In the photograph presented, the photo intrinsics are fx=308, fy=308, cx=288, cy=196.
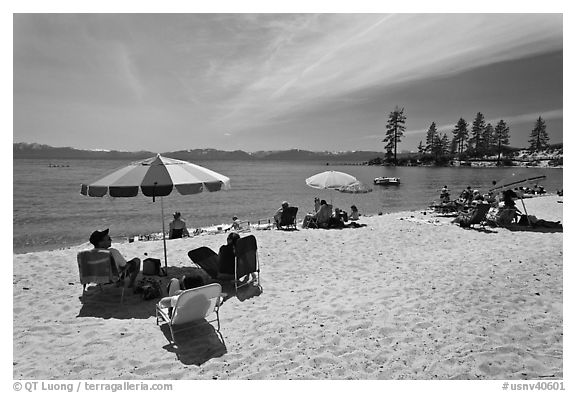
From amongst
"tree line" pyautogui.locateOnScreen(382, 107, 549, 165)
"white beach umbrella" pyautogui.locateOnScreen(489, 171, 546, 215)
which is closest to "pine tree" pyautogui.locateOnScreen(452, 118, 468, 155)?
"tree line" pyautogui.locateOnScreen(382, 107, 549, 165)

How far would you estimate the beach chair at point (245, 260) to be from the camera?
17.0 ft

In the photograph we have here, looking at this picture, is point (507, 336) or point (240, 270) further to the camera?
point (240, 270)

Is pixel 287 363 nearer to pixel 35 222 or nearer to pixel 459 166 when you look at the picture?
pixel 35 222

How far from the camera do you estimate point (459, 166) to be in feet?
274

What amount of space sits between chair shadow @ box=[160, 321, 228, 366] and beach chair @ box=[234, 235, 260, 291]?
4.07ft

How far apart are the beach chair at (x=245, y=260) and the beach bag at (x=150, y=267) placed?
5.30 ft

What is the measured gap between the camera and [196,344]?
11.9 ft

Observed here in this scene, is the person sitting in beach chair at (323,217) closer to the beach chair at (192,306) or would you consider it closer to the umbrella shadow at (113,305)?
the umbrella shadow at (113,305)

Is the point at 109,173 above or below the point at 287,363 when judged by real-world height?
above

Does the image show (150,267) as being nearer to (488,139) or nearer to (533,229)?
(533,229)

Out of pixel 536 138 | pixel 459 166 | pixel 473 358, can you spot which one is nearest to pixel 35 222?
pixel 473 358

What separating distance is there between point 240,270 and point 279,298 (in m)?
0.86

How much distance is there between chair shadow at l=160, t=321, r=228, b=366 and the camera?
3.38m

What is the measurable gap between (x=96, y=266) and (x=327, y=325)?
11.3 feet
